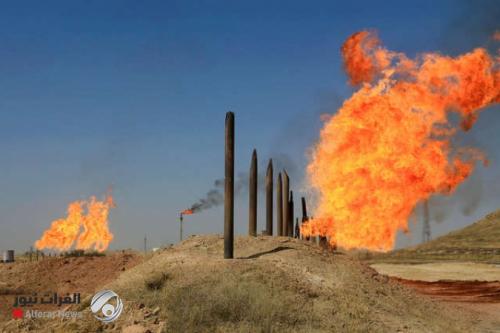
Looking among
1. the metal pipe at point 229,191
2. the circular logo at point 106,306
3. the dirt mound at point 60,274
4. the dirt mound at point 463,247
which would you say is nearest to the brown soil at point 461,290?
the metal pipe at point 229,191

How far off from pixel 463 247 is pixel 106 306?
56.9 meters

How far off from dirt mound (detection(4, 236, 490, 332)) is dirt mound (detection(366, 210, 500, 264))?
131ft

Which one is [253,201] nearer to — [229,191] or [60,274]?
[229,191]

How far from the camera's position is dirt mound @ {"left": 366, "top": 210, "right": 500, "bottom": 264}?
2306 inches

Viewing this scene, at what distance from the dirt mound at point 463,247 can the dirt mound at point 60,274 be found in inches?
1582

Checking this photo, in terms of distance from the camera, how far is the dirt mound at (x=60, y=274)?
2559cm

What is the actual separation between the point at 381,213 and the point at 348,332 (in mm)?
10025

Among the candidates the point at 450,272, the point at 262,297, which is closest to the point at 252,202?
the point at 262,297

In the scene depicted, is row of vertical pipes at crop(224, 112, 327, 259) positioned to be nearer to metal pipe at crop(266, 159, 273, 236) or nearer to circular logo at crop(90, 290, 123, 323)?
metal pipe at crop(266, 159, 273, 236)

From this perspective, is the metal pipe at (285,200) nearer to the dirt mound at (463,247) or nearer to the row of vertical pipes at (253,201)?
the row of vertical pipes at (253,201)

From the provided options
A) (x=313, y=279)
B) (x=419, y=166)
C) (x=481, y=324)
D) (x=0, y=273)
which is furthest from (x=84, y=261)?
(x=481, y=324)

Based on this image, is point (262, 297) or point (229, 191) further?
point (229, 191)

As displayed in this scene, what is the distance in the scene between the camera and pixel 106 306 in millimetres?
13820

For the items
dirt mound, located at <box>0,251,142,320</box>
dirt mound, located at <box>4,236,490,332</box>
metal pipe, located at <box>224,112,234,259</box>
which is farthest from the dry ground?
metal pipe, located at <box>224,112,234,259</box>
